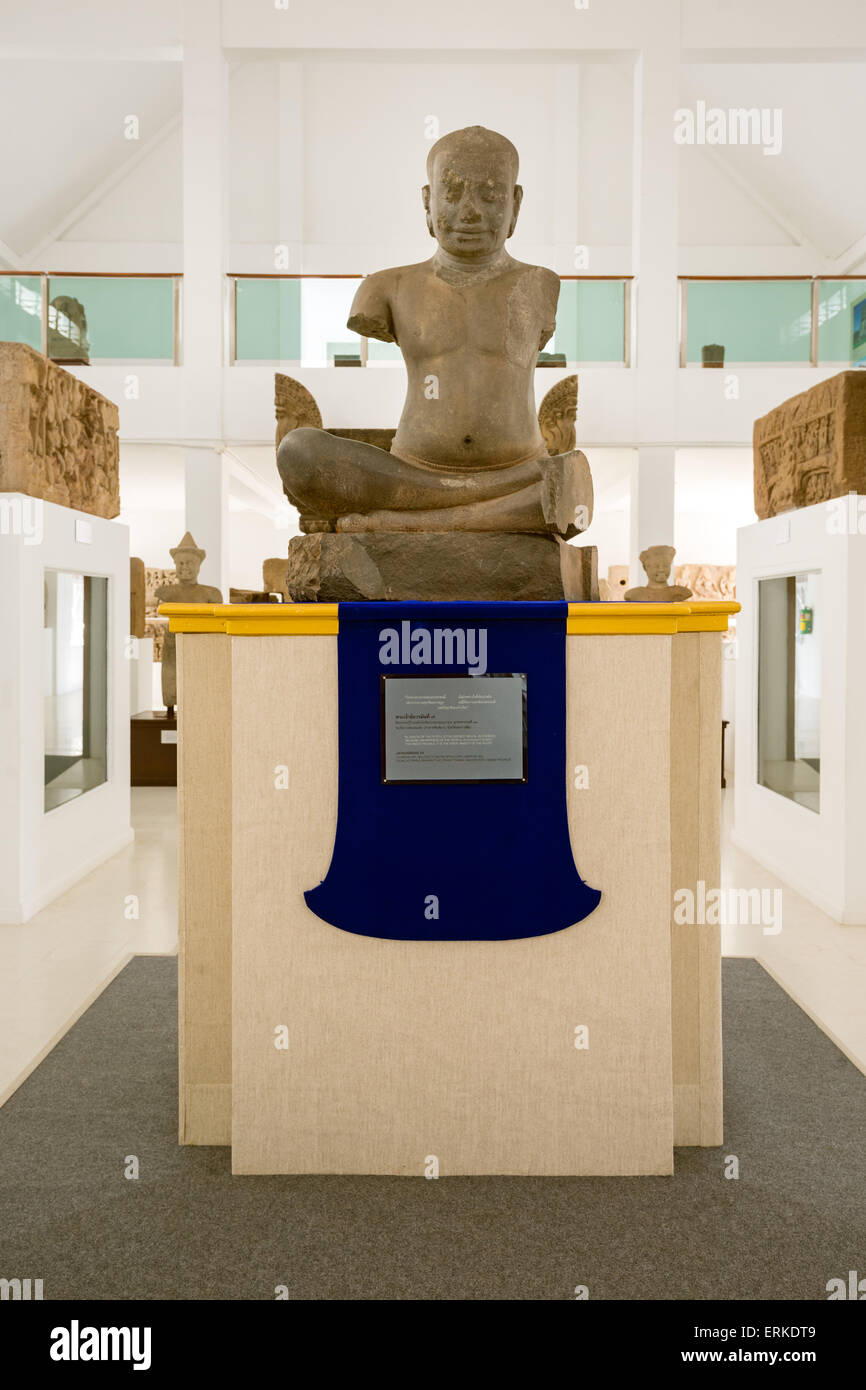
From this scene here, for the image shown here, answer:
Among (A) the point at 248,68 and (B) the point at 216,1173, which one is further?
(A) the point at 248,68

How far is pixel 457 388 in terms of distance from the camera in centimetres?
289

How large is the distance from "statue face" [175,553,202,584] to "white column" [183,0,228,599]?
37.9 inches

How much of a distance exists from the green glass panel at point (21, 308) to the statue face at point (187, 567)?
2.34 metres

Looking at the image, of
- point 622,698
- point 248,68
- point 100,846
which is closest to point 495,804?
point 622,698

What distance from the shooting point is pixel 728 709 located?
30.8 feet

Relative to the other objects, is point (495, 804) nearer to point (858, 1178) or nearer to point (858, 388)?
point (858, 1178)

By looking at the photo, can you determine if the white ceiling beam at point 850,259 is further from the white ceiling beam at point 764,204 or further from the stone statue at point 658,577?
the stone statue at point 658,577

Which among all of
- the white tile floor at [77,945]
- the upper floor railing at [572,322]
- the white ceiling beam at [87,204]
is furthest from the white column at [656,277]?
the white ceiling beam at [87,204]

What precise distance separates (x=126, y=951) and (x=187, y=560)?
481 centimetres

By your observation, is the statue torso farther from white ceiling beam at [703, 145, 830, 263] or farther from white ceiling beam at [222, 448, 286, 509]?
white ceiling beam at [703, 145, 830, 263]

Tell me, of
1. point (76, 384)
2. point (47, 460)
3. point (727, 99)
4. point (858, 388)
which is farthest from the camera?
point (727, 99)

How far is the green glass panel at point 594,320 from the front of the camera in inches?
369

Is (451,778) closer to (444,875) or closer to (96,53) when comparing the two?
(444,875)

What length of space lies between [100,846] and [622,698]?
428 cm
